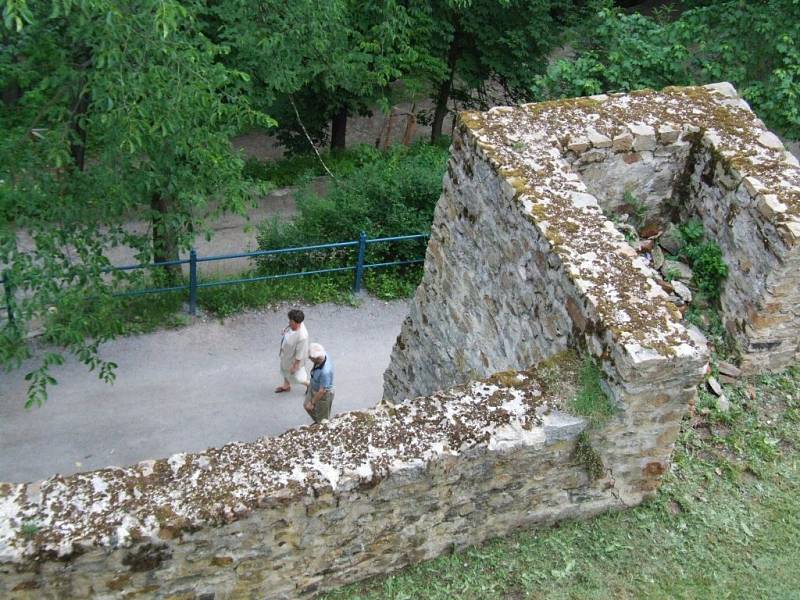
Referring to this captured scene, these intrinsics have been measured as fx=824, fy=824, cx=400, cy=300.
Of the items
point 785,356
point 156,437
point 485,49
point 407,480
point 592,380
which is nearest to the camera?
point 407,480

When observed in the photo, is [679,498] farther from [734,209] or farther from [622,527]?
[734,209]

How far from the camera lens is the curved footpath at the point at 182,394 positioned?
8.25 metres

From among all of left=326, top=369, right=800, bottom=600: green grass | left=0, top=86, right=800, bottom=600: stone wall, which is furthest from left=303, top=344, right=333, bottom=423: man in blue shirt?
left=326, top=369, right=800, bottom=600: green grass

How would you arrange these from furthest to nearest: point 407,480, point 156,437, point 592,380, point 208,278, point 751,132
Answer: point 208,278
point 156,437
point 751,132
point 592,380
point 407,480

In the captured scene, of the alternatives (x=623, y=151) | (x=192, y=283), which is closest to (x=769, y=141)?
(x=623, y=151)

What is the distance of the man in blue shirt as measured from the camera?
773cm

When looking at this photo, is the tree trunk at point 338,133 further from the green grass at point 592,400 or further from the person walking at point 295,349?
the green grass at point 592,400

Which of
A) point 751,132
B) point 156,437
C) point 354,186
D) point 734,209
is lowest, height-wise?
point 156,437

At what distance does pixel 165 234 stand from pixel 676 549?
21.3 feet

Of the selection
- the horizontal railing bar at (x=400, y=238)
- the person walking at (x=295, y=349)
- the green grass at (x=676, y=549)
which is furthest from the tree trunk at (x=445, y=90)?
the green grass at (x=676, y=549)

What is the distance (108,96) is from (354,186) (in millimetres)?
5448

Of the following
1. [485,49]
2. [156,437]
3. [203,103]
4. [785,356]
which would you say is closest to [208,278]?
[156,437]

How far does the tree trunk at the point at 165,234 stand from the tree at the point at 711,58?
15.1 ft

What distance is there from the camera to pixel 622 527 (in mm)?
4566
